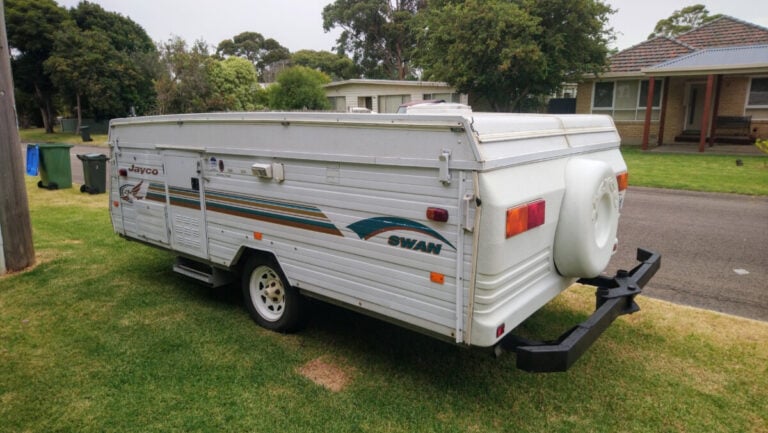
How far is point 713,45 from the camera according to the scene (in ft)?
78.7

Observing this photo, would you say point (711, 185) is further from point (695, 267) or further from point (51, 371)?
point (51, 371)

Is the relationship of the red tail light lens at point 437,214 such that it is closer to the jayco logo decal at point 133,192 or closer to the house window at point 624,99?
the jayco logo decal at point 133,192

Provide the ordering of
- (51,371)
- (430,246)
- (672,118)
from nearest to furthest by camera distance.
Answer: (430,246) < (51,371) < (672,118)

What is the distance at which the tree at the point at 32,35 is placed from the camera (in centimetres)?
3466

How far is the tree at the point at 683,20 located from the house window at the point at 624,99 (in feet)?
97.4

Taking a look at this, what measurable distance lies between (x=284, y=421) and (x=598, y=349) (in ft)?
8.63

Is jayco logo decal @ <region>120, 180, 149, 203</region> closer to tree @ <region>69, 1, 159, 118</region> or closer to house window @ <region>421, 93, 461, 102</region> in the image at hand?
house window @ <region>421, 93, 461, 102</region>

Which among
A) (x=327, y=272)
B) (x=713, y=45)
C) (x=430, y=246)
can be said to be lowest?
(x=327, y=272)

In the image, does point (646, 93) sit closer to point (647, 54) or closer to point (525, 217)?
point (647, 54)

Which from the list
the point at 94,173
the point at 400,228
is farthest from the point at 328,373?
the point at 94,173

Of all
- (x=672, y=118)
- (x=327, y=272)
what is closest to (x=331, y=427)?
(x=327, y=272)

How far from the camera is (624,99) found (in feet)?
79.3

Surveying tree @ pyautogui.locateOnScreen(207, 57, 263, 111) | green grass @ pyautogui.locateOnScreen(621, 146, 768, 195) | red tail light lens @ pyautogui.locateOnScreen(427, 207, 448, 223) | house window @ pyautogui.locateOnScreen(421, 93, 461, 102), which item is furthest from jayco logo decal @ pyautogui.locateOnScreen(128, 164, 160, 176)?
house window @ pyautogui.locateOnScreen(421, 93, 461, 102)

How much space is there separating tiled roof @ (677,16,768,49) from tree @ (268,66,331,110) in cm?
1903
